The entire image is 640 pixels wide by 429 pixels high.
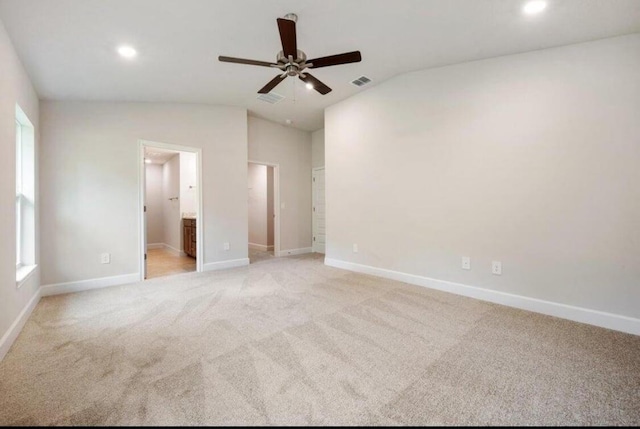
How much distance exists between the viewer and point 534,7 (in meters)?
2.18

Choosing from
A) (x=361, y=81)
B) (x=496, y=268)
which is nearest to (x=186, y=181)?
(x=361, y=81)

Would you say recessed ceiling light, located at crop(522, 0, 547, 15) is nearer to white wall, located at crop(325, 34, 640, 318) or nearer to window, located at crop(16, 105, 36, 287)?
white wall, located at crop(325, 34, 640, 318)

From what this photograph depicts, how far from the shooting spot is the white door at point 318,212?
609 cm

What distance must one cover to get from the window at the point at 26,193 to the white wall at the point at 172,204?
3.11 meters

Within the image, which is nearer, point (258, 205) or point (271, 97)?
point (271, 97)

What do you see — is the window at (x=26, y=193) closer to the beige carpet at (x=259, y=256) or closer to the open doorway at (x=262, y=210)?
the beige carpet at (x=259, y=256)

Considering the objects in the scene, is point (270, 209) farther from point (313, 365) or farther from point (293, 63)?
point (313, 365)

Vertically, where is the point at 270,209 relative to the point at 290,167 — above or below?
below

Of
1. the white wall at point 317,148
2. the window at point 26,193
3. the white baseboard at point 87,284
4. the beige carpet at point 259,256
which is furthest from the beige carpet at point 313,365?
the white wall at point 317,148

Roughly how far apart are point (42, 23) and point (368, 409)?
140 inches

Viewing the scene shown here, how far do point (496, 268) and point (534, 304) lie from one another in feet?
1.51

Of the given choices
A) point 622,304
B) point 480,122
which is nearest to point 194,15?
point 480,122

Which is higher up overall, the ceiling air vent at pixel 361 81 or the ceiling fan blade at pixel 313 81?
the ceiling air vent at pixel 361 81

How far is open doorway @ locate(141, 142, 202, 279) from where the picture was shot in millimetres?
4426
